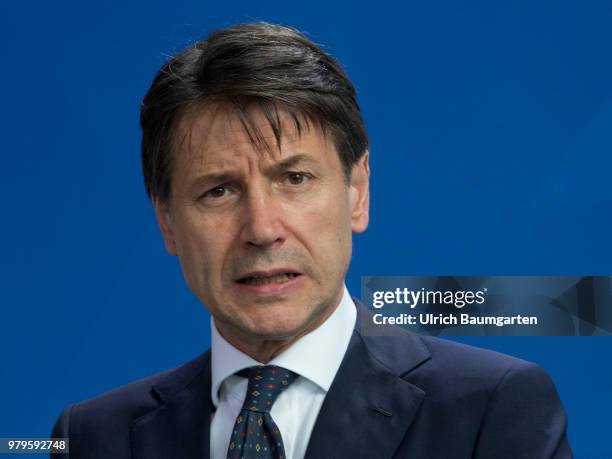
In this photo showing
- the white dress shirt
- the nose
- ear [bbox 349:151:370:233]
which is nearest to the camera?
the nose

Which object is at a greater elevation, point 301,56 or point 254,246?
point 301,56

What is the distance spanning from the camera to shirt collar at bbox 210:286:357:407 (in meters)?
2.08

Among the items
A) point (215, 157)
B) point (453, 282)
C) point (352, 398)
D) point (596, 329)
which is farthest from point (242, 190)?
point (596, 329)

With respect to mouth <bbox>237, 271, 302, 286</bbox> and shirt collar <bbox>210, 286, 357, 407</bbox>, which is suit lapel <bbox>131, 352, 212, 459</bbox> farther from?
mouth <bbox>237, 271, 302, 286</bbox>

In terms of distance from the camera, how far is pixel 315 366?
2082 mm

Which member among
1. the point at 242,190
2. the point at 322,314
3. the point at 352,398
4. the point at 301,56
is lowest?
the point at 352,398

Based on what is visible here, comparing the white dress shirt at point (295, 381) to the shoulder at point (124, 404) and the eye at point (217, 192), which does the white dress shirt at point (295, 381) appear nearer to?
the shoulder at point (124, 404)

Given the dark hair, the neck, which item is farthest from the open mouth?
the dark hair

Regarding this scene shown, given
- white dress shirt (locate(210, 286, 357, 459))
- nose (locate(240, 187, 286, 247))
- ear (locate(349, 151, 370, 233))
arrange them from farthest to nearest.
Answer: ear (locate(349, 151, 370, 233)) < white dress shirt (locate(210, 286, 357, 459)) < nose (locate(240, 187, 286, 247))

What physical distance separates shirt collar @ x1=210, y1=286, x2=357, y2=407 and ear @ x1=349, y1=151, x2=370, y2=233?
0.46 ft

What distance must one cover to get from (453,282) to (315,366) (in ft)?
2.43

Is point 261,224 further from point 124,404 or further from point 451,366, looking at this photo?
point 124,404

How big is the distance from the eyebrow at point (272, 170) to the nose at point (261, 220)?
0.13 ft

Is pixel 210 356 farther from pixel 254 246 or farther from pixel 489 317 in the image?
pixel 489 317
